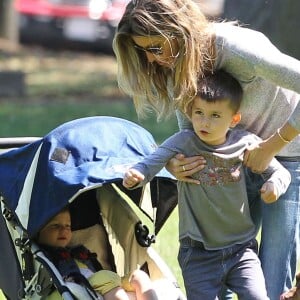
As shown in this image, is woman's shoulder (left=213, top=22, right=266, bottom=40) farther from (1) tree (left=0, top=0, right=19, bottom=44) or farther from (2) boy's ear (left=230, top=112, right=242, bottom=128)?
(1) tree (left=0, top=0, right=19, bottom=44)

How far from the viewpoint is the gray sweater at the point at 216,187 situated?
15.7 feet

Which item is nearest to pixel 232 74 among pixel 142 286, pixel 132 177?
pixel 132 177

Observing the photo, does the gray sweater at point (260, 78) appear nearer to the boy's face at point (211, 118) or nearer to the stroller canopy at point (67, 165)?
the boy's face at point (211, 118)

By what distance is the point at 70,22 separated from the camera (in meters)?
21.9

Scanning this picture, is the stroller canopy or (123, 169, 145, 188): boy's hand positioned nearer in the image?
(123, 169, 145, 188): boy's hand

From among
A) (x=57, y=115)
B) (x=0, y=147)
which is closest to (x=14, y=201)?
(x=0, y=147)

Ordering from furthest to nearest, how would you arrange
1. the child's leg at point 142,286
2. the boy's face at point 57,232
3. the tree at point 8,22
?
1. the tree at point 8,22
2. the boy's face at point 57,232
3. the child's leg at point 142,286

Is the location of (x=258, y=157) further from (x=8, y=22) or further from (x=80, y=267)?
(x=8, y=22)

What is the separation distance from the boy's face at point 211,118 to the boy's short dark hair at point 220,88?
0.02m

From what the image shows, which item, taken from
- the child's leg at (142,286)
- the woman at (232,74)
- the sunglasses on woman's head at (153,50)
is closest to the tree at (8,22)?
the child's leg at (142,286)

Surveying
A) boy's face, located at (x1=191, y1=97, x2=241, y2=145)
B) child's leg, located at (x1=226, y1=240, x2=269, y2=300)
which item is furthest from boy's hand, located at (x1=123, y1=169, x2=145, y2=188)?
child's leg, located at (x1=226, y1=240, x2=269, y2=300)

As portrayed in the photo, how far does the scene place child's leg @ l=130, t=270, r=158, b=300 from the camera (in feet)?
16.7

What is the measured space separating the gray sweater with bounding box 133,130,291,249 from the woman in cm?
6

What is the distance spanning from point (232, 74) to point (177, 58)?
270 mm
